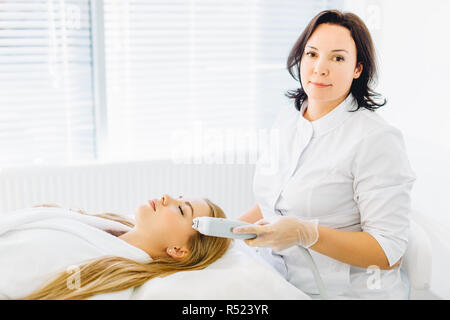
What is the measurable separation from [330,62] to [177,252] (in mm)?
607

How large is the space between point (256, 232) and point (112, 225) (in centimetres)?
50

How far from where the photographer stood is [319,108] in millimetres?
1367

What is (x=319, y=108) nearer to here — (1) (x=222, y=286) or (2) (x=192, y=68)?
(1) (x=222, y=286)

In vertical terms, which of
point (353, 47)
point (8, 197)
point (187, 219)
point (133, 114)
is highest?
point (353, 47)

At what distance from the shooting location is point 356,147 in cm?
123

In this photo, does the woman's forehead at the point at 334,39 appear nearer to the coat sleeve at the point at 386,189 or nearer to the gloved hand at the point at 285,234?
the coat sleeve at the point at 386,189

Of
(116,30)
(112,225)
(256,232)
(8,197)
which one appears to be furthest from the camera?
(116,30)

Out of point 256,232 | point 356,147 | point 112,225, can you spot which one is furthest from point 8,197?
point 356,147

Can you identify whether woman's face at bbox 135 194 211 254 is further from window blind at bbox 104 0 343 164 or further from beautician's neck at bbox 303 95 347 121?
window blind at bbox 104 0 343 164

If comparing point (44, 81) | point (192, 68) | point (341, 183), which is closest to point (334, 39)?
point (341, 183)

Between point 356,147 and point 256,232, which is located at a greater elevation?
point 356,147

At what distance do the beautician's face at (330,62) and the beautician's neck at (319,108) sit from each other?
50mm
